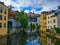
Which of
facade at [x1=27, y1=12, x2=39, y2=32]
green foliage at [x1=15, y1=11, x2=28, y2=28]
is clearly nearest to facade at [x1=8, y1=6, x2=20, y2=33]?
green foliage at [x1=15, y1=11, x2=28, y2=28]

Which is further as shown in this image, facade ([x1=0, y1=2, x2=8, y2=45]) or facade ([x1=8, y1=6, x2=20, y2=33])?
facade ([x1=0, y1=2, x2=8, y2=45])

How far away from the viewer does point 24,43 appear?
580 centimetres

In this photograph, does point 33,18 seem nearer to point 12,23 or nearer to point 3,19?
point 12,23

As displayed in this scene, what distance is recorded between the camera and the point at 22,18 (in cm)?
675

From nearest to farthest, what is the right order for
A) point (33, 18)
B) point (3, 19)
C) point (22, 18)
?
point (33, 18), point (22, 18), point (3, 19)

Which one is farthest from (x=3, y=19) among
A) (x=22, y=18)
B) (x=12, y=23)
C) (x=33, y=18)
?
(x=33, y=18)

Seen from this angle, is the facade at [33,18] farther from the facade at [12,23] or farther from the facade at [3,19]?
the facade at [3,19]

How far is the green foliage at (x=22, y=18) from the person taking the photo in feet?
21.6

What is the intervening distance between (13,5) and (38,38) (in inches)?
54.5

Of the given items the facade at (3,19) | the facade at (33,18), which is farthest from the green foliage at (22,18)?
the facade at (3,19)

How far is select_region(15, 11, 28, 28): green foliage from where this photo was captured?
658 cm

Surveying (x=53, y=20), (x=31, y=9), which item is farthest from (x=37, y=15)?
(x=53, y=20)

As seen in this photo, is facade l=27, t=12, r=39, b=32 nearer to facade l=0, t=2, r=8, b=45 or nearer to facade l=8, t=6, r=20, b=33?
facade l=8, t=6, r=20, b=33

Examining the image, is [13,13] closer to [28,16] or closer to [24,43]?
[28,16]
